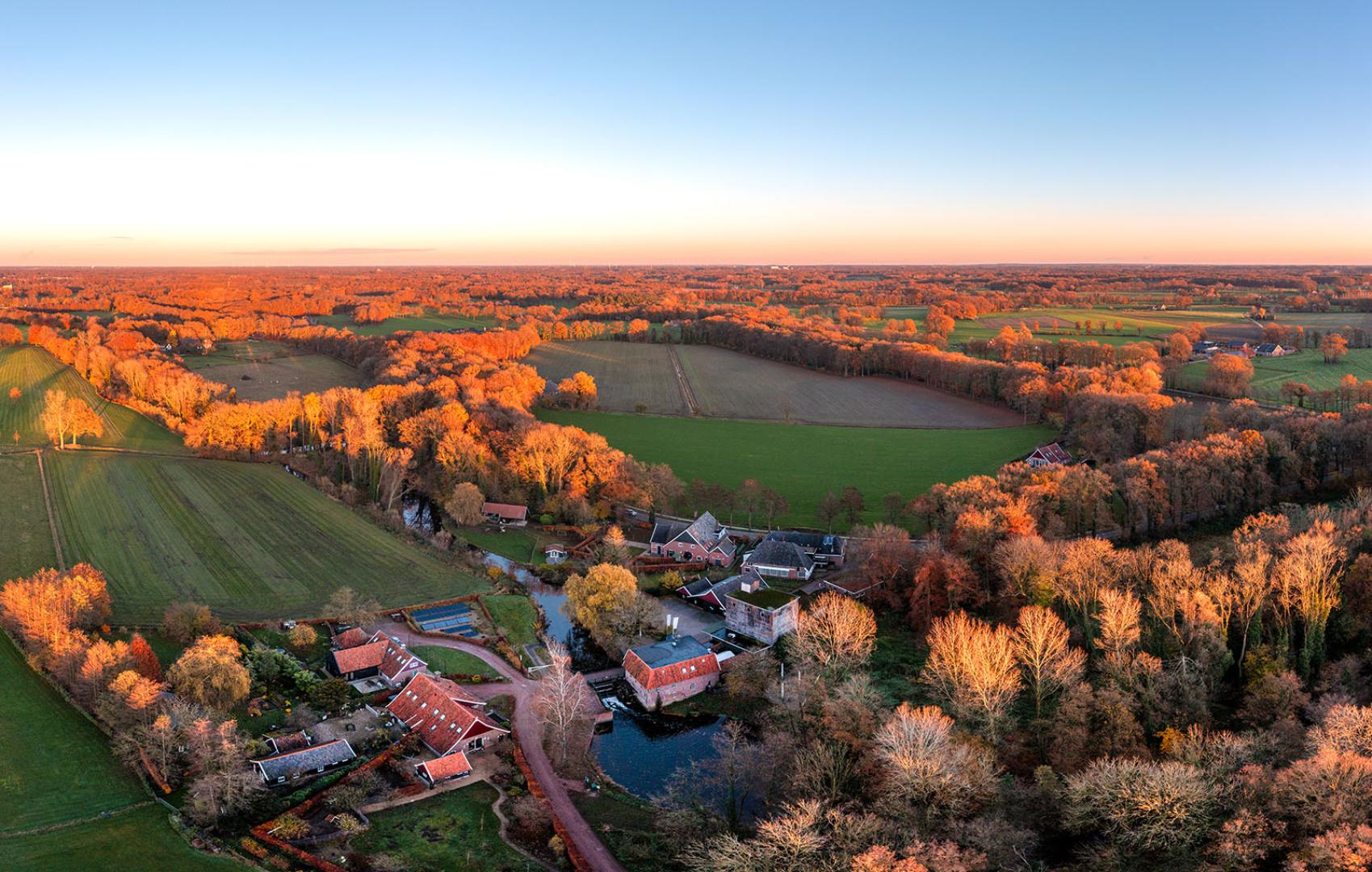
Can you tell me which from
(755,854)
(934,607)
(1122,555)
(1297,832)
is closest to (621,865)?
(755,854)

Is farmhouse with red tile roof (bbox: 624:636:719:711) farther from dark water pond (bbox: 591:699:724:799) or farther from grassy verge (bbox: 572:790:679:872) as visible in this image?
grassy verge (bbox: 572:790:679:872)

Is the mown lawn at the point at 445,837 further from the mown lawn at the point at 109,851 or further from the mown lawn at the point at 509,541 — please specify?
the mown lawn at the point at 509,541

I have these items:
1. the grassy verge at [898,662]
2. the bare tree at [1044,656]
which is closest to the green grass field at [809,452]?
the grassy verge at [898,662]

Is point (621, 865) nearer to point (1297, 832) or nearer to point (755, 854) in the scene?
point (755, 854)

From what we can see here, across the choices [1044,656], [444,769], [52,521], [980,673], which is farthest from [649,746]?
[52,521]

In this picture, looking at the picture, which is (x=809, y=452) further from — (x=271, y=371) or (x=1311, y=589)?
(x=271, y=371)

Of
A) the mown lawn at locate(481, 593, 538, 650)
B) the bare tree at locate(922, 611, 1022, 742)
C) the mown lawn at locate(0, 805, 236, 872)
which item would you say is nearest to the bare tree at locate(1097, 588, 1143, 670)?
the bare tree at locate(922, 611, 1022, 742)
